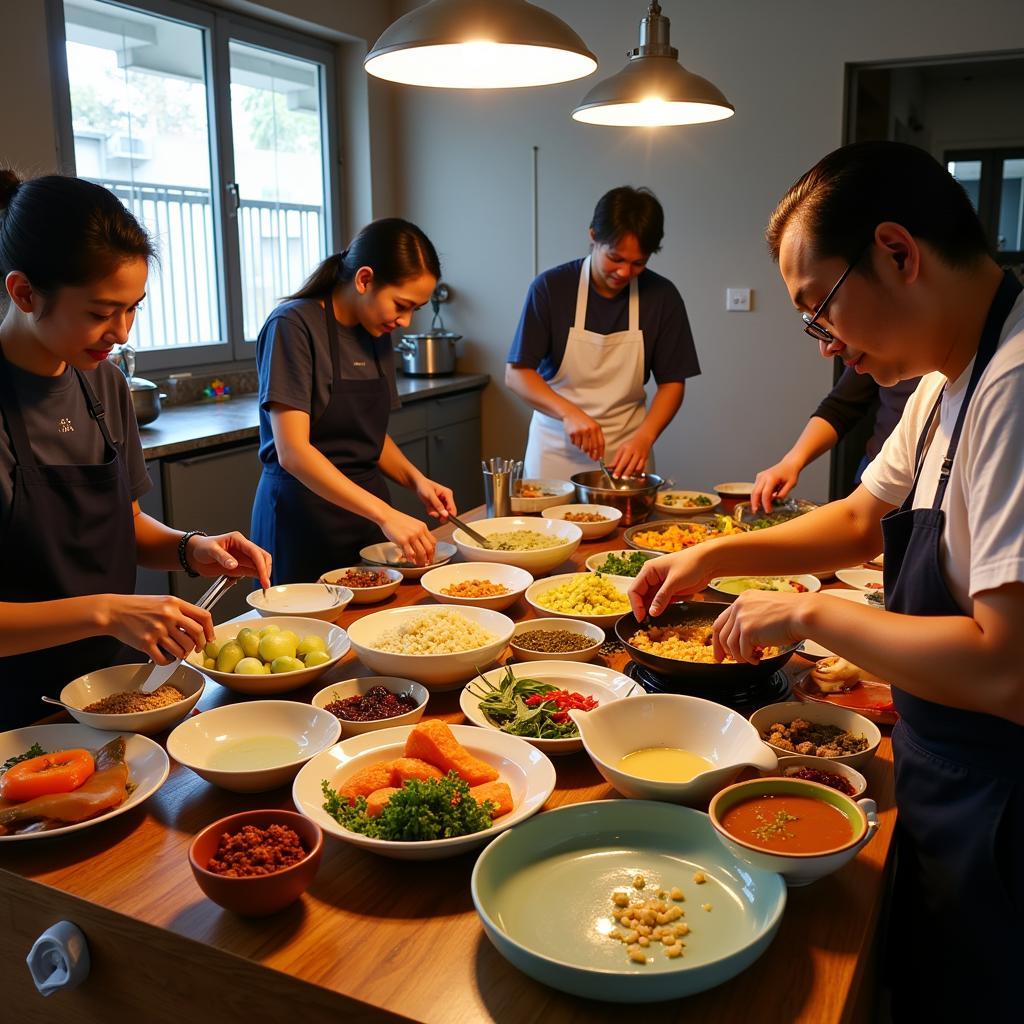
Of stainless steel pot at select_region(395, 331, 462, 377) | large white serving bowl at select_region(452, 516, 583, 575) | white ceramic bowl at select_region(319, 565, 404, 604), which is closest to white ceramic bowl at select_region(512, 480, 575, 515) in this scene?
large white serving bowl at select_region(452, 516, 583, 575)

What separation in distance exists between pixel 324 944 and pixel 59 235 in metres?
1.19

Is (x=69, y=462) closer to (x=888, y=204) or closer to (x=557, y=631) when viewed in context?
(x=557, y=631)

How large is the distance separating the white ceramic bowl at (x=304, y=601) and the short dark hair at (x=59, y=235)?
733 mm

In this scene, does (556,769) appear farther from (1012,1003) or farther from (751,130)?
(751,130)

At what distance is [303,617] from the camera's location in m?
1.98

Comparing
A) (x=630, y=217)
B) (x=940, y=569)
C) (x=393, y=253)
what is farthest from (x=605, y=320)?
(x=940, y=569)

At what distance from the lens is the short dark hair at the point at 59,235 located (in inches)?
64.1

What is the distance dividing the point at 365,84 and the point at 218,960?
16.9 ft

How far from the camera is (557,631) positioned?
1931 mm

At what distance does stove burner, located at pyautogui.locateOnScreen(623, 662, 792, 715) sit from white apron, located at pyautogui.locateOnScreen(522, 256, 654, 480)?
1983 millimetres

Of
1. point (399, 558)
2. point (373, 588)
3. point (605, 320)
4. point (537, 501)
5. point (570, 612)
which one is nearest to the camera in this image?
point (570, 612)

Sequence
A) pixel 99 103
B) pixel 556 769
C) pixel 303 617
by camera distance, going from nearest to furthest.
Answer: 1. pixel 556 769
2. pixel 303 617
3. pixel 99 103

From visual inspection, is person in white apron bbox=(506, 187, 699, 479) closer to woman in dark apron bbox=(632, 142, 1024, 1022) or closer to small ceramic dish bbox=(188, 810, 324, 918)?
woman in dark apron bbox=(632, 142, 1024, 1022)

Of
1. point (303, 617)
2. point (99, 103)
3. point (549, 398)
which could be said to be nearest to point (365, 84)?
point (99, 103)
